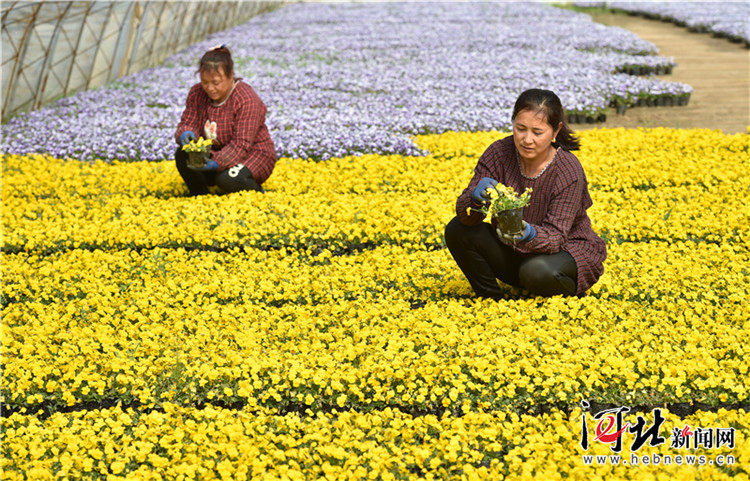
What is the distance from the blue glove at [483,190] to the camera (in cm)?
550

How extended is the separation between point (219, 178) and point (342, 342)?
4437 millimetres

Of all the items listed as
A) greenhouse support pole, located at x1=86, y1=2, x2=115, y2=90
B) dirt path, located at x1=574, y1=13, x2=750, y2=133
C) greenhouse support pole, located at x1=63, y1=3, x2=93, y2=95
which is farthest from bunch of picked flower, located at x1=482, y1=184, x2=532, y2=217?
greenhouse support pole, located at x1=86, y1=2, x2=115, y2=90

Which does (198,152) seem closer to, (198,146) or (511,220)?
(198,146)

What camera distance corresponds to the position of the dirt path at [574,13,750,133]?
1427 centimetres

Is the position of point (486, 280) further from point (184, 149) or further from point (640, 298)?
point (184, 149)

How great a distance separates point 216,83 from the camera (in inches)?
348

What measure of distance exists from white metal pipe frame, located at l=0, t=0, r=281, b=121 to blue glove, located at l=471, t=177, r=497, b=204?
459 inches

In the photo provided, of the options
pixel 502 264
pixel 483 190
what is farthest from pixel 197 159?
pixel 483 190

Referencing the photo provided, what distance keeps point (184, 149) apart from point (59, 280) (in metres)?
2.21

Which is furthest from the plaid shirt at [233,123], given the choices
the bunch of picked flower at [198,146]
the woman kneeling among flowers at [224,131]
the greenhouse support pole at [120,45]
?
the greenhouse support pole at [120,45]

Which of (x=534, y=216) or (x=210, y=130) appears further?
(x=210, y=130)

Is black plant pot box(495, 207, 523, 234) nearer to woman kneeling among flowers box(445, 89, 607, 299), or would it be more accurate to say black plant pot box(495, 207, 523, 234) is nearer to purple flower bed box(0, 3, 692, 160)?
woman kneeling among flowers box(445, 89, 607, 299)

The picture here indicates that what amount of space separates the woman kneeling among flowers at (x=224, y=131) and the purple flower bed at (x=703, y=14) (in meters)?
20.6

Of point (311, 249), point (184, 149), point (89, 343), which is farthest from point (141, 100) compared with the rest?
point (89, 343)
